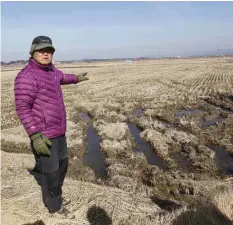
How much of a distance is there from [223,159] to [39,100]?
246 inches

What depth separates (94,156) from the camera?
866cm

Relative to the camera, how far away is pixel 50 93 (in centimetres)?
349

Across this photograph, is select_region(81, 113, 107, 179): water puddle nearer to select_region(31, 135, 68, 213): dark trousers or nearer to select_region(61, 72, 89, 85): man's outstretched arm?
select_region(31, 135, 68, 213): dark trousers

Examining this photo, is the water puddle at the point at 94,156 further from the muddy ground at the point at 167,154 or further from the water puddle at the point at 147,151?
the water puddle at the point at 147,151

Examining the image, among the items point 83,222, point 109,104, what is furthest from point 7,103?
point 83,222

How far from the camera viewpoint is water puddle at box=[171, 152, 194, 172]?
7.60 meters

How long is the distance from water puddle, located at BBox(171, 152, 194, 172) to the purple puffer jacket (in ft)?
15.7

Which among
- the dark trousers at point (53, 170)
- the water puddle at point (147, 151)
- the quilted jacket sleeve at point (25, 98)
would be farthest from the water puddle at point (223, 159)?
the quilted jacket sleeve at point (25, 98)

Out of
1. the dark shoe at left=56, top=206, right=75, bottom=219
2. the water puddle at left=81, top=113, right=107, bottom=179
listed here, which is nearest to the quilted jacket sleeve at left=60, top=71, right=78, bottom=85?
the dark shoe at left=56, top=206, right=75, bottom=219

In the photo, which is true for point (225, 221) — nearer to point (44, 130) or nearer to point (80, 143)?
point (44, 130)

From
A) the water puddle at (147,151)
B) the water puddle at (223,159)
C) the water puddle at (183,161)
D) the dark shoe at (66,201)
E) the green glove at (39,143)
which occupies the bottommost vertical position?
the water puddle at (147,151)

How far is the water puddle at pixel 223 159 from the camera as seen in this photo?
293 inches

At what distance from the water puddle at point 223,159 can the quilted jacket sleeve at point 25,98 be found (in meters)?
5.59

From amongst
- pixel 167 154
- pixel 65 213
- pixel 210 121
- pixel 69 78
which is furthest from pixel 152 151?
pixel 69 78
